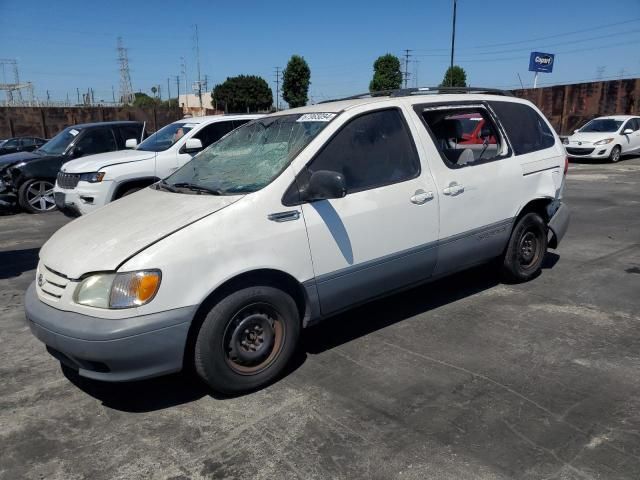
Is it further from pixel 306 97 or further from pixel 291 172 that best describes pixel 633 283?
pixel 306 97

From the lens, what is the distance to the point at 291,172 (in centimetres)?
356

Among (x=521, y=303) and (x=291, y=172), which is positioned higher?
(x=291, y=172)

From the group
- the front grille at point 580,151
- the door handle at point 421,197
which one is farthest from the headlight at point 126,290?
the front grille at point 580,151

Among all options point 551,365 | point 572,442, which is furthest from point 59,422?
point 551,365

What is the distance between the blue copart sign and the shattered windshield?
38.7m

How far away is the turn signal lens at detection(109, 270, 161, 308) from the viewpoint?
2.97 m

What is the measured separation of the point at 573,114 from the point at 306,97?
4796cm

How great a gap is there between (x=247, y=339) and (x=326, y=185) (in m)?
1.10

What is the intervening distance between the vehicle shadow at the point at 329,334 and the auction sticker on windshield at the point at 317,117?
66.7 inches

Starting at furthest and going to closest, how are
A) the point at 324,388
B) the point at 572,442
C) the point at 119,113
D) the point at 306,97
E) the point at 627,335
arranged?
the point at 306,97 → the point at 119,113 → the point at 627,335 → the point at 324,388 → the point at 572,442

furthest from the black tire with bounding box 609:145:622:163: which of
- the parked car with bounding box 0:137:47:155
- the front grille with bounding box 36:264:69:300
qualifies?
the parked car with bounding box 0:137:47:155

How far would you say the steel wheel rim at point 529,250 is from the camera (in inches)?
205

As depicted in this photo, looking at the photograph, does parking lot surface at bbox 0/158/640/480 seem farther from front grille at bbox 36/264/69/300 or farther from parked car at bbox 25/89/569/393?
front grille at bbox 36/264/69/300

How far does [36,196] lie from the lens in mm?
10766
